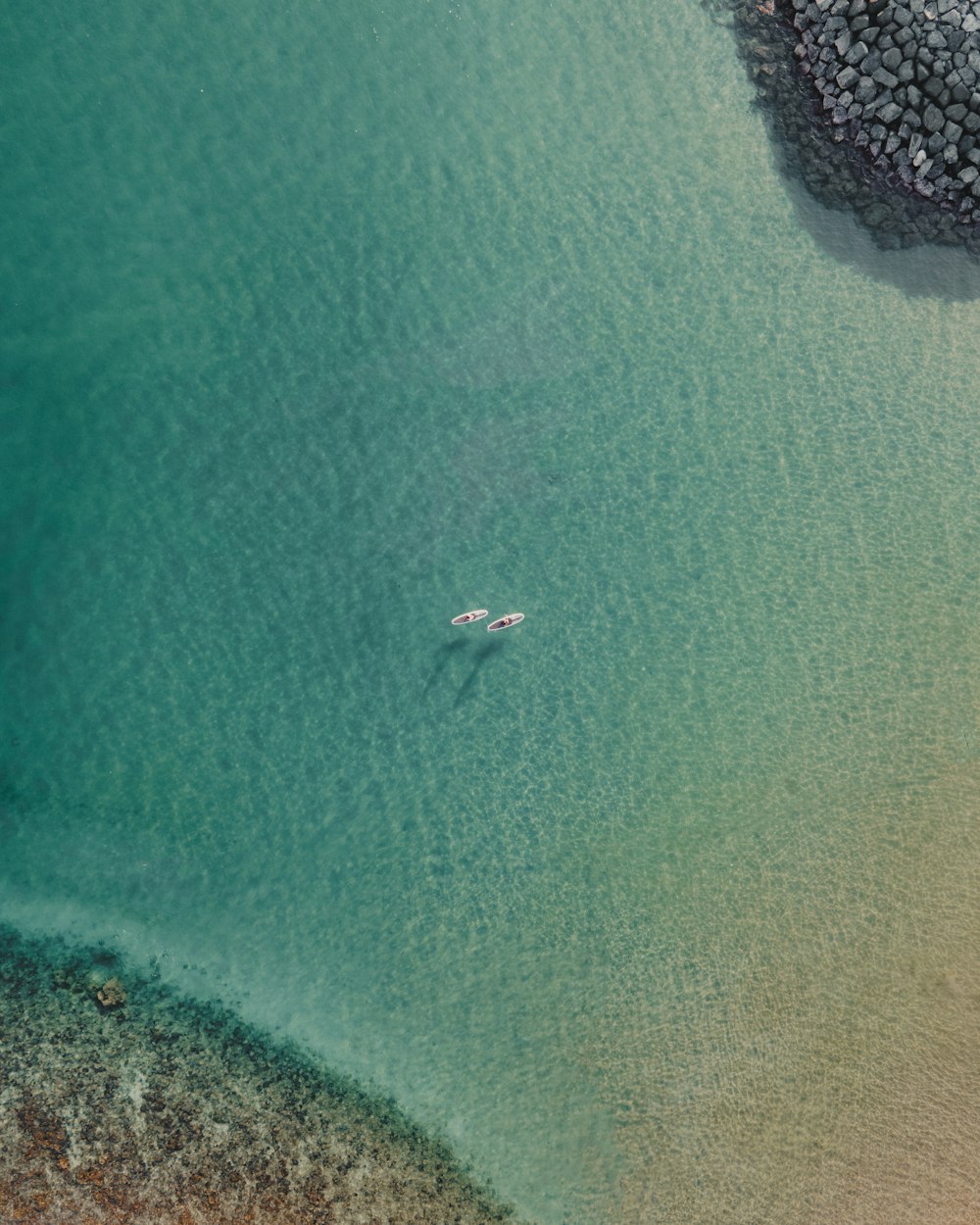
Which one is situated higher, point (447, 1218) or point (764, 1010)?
point (764, 1010)

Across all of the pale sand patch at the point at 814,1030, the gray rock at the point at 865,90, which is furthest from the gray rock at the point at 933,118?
the pale sand patch at the point at 814,1030

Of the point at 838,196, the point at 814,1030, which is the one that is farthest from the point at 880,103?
the point at 814,1030

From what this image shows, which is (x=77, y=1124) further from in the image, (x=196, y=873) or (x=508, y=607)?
(x=508, y=607)

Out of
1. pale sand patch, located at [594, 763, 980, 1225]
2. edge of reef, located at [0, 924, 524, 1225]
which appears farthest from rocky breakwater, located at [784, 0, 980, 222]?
edge of reef, located at [0, 924, 524, 1225]

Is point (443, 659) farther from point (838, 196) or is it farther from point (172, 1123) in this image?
point (838, 196)

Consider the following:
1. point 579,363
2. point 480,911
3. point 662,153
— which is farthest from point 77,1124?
point 662,153

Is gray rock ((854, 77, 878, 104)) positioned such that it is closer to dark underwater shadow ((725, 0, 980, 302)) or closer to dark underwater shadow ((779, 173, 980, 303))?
dark underwater shadow ((725, 0, 980, 302))

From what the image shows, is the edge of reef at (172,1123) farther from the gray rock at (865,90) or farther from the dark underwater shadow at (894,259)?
the gray rock at (865,90)
